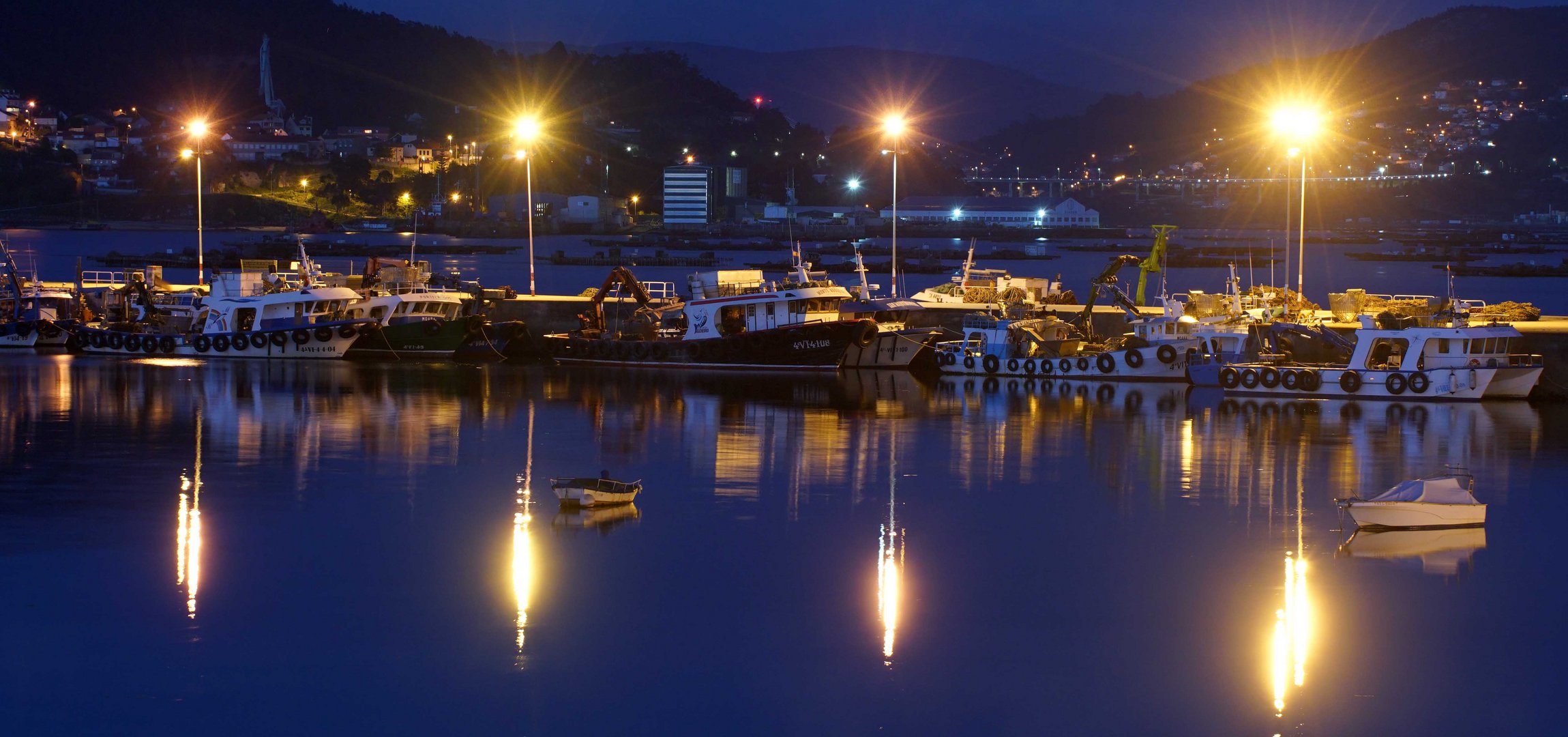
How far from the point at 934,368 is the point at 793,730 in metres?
20.8

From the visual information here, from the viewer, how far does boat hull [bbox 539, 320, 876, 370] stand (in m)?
29.9

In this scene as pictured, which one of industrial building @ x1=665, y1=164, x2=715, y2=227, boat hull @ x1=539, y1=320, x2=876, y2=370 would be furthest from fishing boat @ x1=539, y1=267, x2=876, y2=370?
industrial building @ x1=665, y1=164, x2=715, y2=227

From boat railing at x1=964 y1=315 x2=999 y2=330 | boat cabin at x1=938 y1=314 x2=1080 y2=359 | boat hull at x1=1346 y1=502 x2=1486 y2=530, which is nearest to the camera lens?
boat hull at x1=1346 y1=502 x2=1486 y2=530

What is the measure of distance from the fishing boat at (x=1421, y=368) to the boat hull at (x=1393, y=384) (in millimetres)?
11

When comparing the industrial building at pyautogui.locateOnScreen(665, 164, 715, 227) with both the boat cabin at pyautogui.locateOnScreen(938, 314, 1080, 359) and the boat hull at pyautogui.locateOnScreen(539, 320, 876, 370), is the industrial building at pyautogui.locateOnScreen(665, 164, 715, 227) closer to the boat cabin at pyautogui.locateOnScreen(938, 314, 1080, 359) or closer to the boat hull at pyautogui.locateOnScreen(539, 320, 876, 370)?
the boat hull at pyautogui.locateOnScreen(539, 320, 876, 370)

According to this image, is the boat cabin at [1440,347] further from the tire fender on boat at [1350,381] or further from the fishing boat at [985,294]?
the fishing boat at [985,294]

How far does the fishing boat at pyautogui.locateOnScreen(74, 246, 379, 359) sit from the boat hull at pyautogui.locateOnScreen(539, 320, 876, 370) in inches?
207

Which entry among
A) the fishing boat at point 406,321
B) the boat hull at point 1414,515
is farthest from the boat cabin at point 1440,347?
the fishing boat at point 406,321

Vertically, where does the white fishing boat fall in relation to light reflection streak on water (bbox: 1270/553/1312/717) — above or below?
above

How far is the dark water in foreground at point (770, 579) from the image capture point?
34.3 feet

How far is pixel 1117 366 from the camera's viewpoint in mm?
28250

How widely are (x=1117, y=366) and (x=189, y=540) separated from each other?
58.4 feet

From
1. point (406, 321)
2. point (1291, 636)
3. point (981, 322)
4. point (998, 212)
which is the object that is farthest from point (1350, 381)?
point (998, 212)

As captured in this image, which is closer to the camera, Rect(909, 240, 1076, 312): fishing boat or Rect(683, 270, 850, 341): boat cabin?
Rect(683, 270, 850, 341): boat cabin
